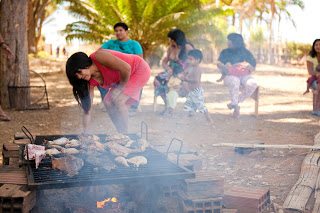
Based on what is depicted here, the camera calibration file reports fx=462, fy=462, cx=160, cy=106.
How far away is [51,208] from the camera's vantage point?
4055 mm

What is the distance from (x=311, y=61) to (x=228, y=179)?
5.87 m

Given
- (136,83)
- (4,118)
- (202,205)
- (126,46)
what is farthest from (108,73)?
(4,118)

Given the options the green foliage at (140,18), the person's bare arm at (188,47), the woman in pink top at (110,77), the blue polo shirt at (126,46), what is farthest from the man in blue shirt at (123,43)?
the green foliage at (140,18)

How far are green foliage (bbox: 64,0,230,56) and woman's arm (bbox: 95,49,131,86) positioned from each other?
11.0 m

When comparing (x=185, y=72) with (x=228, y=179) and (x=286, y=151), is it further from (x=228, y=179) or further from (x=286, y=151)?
(x=228, y=179)

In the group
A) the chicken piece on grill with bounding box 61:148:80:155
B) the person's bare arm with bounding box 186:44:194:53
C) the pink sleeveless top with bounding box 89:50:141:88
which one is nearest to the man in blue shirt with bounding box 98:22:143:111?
the person's bare arm with bounding box 186:44:194:53

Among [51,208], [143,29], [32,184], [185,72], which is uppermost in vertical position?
[143,29]

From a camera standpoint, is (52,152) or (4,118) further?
(4,118)

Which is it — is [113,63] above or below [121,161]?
above

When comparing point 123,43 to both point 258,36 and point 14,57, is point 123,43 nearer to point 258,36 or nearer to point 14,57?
point 14,57

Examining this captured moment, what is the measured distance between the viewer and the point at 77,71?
4.27 metres

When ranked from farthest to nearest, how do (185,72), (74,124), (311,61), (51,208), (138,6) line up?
(138,6), (311,61), (185,72), (74,124), (51,208)

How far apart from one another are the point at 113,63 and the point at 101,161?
122 cm

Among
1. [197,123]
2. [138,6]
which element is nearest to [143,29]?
[138,6]
